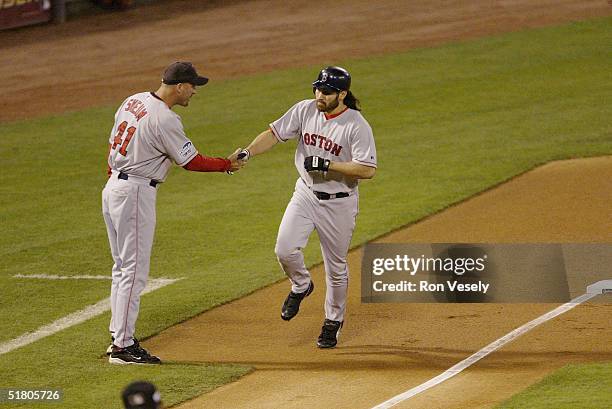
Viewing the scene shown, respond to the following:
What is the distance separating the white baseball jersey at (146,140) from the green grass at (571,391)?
9.75ft

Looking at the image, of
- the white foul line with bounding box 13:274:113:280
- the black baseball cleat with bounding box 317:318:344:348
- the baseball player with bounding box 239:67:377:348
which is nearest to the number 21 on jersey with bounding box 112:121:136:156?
the baseball player with bounding box 239:67:377:348

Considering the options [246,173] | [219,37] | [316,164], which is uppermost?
[219,37]

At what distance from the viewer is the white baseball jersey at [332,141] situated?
8.71m

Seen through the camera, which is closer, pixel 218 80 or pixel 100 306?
pixel 100 306

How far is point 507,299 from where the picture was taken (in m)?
10.1

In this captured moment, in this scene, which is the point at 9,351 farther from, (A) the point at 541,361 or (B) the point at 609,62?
(B) the point at 609,62

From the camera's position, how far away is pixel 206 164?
8805 mm

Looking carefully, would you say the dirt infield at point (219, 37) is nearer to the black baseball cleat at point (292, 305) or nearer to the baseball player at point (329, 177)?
the black baseball cleat at point (292, 305)

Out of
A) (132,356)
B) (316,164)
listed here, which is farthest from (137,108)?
(132,356)

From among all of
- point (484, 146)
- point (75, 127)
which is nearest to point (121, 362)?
point (484, 146)

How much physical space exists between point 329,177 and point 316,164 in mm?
296

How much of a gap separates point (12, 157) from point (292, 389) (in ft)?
33.1

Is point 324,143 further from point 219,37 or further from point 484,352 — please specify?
point 219,37

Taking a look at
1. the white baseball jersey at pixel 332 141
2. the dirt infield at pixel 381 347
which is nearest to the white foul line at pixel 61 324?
the dirt infield at pixel 381 347
